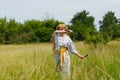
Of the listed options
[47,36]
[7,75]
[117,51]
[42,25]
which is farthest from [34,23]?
[7,75]

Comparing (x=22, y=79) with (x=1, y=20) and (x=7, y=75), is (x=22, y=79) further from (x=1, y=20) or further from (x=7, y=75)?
(x=1, y=20)

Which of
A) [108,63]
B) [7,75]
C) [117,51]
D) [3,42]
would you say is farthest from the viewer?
[3,42]

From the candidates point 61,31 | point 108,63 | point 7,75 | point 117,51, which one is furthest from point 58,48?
point 7,75

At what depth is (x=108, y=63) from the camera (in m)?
6.93

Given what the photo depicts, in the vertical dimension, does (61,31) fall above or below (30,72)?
above

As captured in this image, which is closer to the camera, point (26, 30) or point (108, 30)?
point (108, 30)

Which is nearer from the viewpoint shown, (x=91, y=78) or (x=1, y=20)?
(x=91, y=78)

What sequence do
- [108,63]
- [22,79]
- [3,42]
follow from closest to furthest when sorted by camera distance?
[22,79]
[108,63]
[3,42]

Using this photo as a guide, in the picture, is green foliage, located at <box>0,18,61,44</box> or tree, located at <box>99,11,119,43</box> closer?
tree, located at <box>99,11,119,43</box>

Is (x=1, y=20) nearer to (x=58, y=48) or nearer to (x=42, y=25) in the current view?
(x=42, y=25)

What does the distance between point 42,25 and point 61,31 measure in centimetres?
5135

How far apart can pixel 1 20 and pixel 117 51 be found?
49761 mm

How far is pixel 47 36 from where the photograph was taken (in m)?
51.7

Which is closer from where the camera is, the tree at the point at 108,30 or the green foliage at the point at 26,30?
the tree at the point at 108,30
